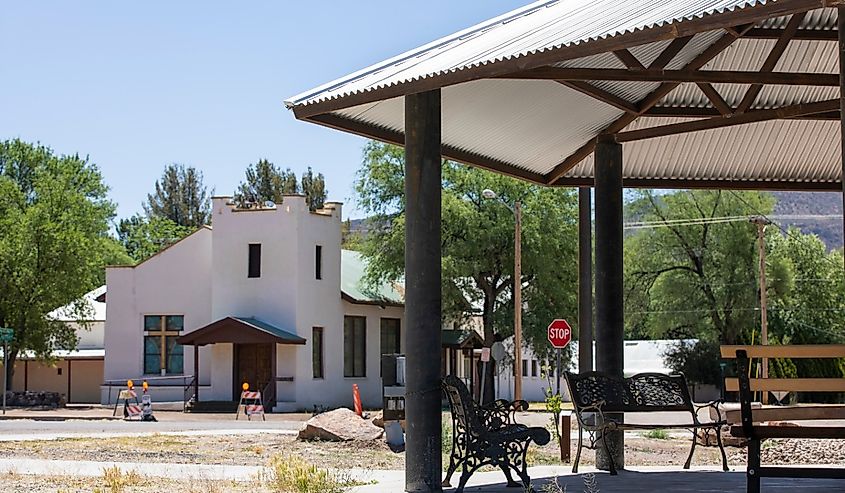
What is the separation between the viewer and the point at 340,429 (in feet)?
74.8

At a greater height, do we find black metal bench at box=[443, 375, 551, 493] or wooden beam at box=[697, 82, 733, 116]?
wooden beam at box=[697, 82, 733, 116]

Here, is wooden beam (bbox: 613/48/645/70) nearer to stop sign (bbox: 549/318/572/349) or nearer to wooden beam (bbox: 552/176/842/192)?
wooden beam (bbox: 552/176/842/192)

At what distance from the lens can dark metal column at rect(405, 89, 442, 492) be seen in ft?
35.0

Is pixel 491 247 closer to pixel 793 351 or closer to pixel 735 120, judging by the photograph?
pixel 735 120

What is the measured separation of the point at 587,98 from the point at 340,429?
10977 mm

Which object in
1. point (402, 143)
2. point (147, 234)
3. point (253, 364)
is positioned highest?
point (147, 234)

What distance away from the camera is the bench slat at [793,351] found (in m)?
9.32

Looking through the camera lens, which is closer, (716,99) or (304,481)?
(304,481)

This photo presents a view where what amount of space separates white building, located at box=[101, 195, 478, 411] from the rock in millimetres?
19486

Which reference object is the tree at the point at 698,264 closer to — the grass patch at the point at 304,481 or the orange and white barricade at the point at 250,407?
the orange and white barricade at the point at 250,407

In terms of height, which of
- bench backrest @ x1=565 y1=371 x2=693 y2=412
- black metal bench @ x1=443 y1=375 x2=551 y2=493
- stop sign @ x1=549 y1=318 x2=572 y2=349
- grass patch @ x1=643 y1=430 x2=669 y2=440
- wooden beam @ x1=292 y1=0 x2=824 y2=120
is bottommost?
grass patch @ x1=643 y1=430 x2=669 y2=440

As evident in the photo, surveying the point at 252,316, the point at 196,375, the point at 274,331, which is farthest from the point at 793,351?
the point at 252,316

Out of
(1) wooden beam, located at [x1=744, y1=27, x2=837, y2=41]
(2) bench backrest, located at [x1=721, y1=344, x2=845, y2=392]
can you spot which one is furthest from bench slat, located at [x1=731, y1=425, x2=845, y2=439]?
(1) wooden beam, located at [x1=744, y1=27, x2=837, y2=41]

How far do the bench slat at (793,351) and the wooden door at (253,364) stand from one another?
35.9 meters
